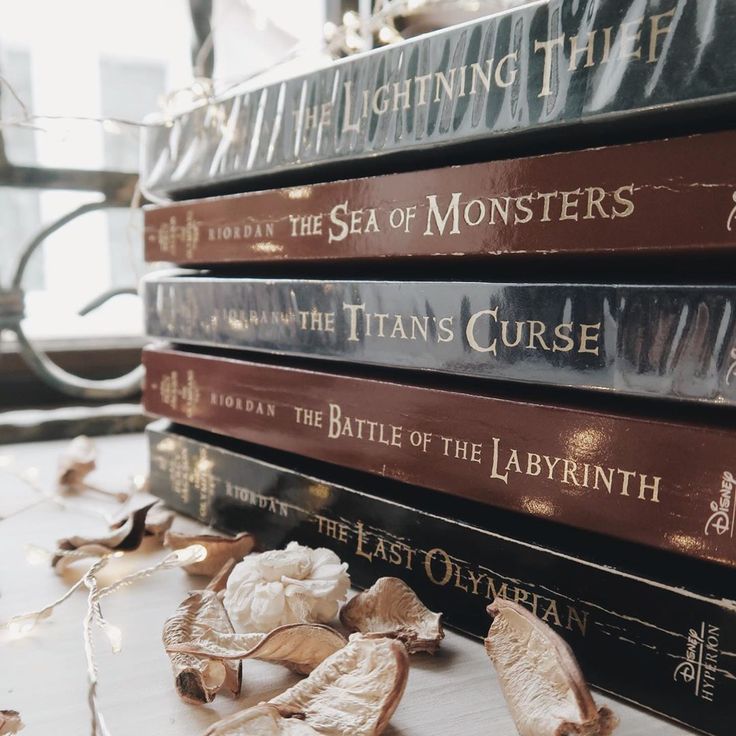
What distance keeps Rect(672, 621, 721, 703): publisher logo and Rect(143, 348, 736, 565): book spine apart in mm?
29

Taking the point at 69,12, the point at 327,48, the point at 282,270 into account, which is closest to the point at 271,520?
the point at 282,270

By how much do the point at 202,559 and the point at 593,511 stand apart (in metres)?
0.22

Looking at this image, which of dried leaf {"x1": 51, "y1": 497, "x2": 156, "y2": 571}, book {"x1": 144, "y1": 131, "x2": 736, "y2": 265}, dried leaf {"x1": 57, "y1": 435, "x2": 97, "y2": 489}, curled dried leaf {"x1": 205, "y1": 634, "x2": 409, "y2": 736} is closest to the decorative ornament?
dried leaf {"x1": 57, "y1": 435, "x2": 97, "y2": 489}

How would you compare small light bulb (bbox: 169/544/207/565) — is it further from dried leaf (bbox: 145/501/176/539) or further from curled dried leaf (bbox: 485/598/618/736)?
curled dried leaf (bbox: 485/598/618/736)

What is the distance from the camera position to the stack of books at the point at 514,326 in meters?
0.29

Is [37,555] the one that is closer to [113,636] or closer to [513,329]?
[113,636]

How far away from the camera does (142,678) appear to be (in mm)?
323

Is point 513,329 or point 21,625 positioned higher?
point 513,329

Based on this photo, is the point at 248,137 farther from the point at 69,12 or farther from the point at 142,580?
the point at 69,12

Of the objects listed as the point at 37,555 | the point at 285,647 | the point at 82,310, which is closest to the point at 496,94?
the point at 285,647

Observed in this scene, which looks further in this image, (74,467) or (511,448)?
(74,467)

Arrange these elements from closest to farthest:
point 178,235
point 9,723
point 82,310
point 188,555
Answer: point 9,723 < point 188,555 < point 178,235 < point 82,310

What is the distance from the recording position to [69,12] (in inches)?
35.7

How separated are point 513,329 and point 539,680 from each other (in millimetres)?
148
